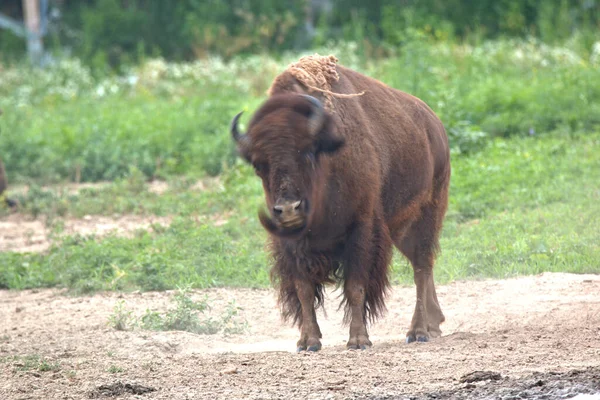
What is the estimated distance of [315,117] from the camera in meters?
6.64

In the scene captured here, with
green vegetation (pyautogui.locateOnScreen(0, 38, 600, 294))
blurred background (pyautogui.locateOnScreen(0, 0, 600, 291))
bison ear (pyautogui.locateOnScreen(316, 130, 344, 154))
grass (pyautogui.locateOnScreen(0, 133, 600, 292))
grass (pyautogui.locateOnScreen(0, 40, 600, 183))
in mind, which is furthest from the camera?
grass (pyautogui.locateOnScreen(0, 40, 600, 183))

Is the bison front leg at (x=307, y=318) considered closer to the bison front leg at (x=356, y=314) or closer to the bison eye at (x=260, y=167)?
the bison front leg at (x=356, y=314)

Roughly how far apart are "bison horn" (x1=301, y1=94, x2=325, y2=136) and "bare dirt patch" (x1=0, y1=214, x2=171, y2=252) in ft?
18.4

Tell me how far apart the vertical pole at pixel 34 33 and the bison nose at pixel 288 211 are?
19077 millimetres

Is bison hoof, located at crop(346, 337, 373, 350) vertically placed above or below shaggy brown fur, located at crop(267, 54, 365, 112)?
below

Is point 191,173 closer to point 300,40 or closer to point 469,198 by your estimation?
point 469,198

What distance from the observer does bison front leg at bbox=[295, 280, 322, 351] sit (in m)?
7.19

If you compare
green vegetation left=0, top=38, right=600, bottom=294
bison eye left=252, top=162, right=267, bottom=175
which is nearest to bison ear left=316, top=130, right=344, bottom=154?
bison eye left=252, top=162, right=267, bottom=175

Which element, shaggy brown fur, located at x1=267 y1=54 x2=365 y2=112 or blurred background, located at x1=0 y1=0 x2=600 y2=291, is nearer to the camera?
shaggy brown fur, located at x1=267 y1=54 x2=365 y2=112

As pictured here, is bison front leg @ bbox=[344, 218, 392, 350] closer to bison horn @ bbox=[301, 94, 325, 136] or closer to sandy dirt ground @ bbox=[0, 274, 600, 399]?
sandy dirt ground @ bbox=[0, 274, 600, 399]

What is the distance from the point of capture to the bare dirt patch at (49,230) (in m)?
12.1

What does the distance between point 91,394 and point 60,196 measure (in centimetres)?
879

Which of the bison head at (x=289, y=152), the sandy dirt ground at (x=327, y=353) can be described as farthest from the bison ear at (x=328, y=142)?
the sandy dirt ground at (x=327, y=353)

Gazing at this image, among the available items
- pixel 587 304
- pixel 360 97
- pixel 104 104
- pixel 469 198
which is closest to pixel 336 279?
pixel 360 97
